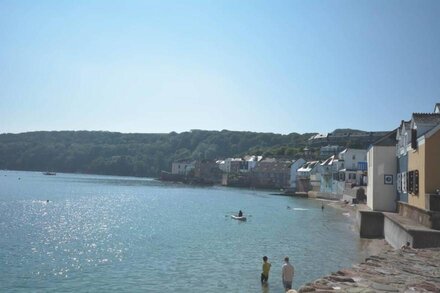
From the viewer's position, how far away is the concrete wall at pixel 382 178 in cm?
3909

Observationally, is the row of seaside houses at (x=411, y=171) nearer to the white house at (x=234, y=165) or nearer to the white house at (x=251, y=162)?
the white house at (x=251, y=162)

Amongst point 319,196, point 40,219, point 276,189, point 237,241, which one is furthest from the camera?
point 276,189

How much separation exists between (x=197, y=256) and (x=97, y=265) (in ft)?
21.6

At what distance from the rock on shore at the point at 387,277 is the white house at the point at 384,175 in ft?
75.2

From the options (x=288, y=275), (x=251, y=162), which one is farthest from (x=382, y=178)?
(x=251, y=162)

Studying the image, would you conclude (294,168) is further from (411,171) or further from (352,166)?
(411,171)

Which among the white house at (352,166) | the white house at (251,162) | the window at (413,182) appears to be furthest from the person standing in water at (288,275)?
the white house at (251,162)

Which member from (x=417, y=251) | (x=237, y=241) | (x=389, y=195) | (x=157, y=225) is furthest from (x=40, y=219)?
(x=417, y=251)

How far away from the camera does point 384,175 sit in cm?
3947

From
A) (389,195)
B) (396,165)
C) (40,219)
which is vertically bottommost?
(40,219)

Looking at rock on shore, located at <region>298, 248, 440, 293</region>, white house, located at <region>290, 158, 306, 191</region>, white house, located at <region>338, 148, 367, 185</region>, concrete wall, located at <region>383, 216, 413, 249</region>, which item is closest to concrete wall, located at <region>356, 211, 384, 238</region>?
concrete wall, located at <region>383, 216, 413, 249</region>

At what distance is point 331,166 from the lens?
365 feet

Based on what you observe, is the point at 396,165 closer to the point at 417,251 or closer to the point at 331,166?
the point at 417,251

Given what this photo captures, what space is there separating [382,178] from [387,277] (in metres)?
28.3
